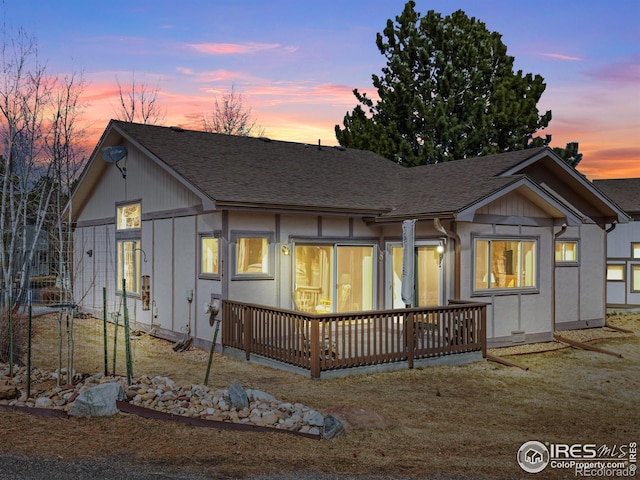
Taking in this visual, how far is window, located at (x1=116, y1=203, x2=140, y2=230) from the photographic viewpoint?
664 inches

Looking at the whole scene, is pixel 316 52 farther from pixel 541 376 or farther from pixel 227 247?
pixel 541 376

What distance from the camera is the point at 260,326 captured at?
12.0m

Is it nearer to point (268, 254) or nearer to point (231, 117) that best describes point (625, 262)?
Result: point (268, 254)

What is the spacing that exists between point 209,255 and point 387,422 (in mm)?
7016

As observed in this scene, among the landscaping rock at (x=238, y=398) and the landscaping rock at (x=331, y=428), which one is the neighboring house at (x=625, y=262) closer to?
the landscaping rock at (x=331, y=428)

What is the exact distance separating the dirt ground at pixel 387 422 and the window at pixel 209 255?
173 cm

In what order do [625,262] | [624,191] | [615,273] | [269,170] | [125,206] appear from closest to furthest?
[269,170] < [125,206] < [625,262] < [615,273] < [624,191]

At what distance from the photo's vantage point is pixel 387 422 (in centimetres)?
789

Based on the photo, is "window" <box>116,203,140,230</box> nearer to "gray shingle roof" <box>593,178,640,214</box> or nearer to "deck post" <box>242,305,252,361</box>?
"deck post" <box>242,305,252,361</box>

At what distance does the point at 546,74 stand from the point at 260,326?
976 inches

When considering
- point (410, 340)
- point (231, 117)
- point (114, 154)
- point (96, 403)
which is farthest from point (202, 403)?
point (231, 117)

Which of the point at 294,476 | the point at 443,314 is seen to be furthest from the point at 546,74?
the point at 294,476

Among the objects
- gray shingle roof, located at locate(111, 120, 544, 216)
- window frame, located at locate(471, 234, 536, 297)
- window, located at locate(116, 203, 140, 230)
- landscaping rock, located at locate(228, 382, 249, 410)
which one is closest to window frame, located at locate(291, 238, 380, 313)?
gray shingle roof, located at locate(111, 120, 544, 216)

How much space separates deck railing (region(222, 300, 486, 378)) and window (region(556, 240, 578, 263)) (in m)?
5.55
